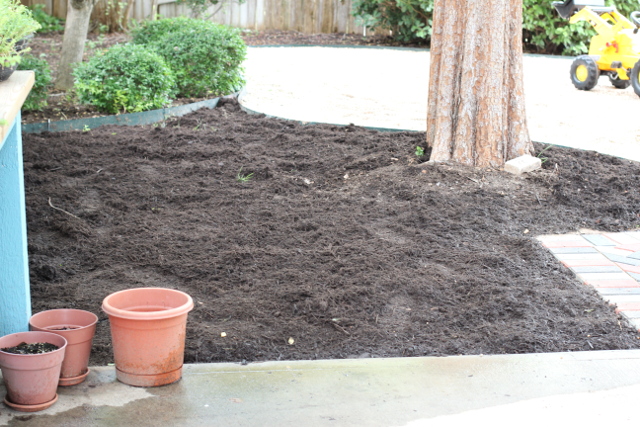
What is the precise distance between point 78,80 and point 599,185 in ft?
16.8

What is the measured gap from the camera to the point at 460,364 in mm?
2814

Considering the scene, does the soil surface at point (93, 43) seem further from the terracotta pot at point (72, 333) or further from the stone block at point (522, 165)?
the terracotta pot at point (72, 333)

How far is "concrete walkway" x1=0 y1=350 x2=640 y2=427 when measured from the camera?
241 cm

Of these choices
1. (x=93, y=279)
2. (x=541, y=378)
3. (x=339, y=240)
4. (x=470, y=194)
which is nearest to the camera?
(x=541, y=378)

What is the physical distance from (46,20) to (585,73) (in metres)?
11.1

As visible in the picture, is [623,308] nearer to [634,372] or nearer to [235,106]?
[634,372]

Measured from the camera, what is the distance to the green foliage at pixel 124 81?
270 inches

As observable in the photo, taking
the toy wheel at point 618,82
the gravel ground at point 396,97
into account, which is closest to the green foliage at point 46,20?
the gravel ground at point 396,97

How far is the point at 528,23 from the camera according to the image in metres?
13.9

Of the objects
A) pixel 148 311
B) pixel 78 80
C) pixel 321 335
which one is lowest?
pixel 321 335

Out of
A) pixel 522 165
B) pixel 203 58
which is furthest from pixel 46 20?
pixel 522 165

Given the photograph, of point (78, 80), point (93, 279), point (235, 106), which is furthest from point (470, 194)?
point (78, 80)

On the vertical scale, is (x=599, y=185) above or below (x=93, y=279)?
above

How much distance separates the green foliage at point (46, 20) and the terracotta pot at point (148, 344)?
13.3 metres
